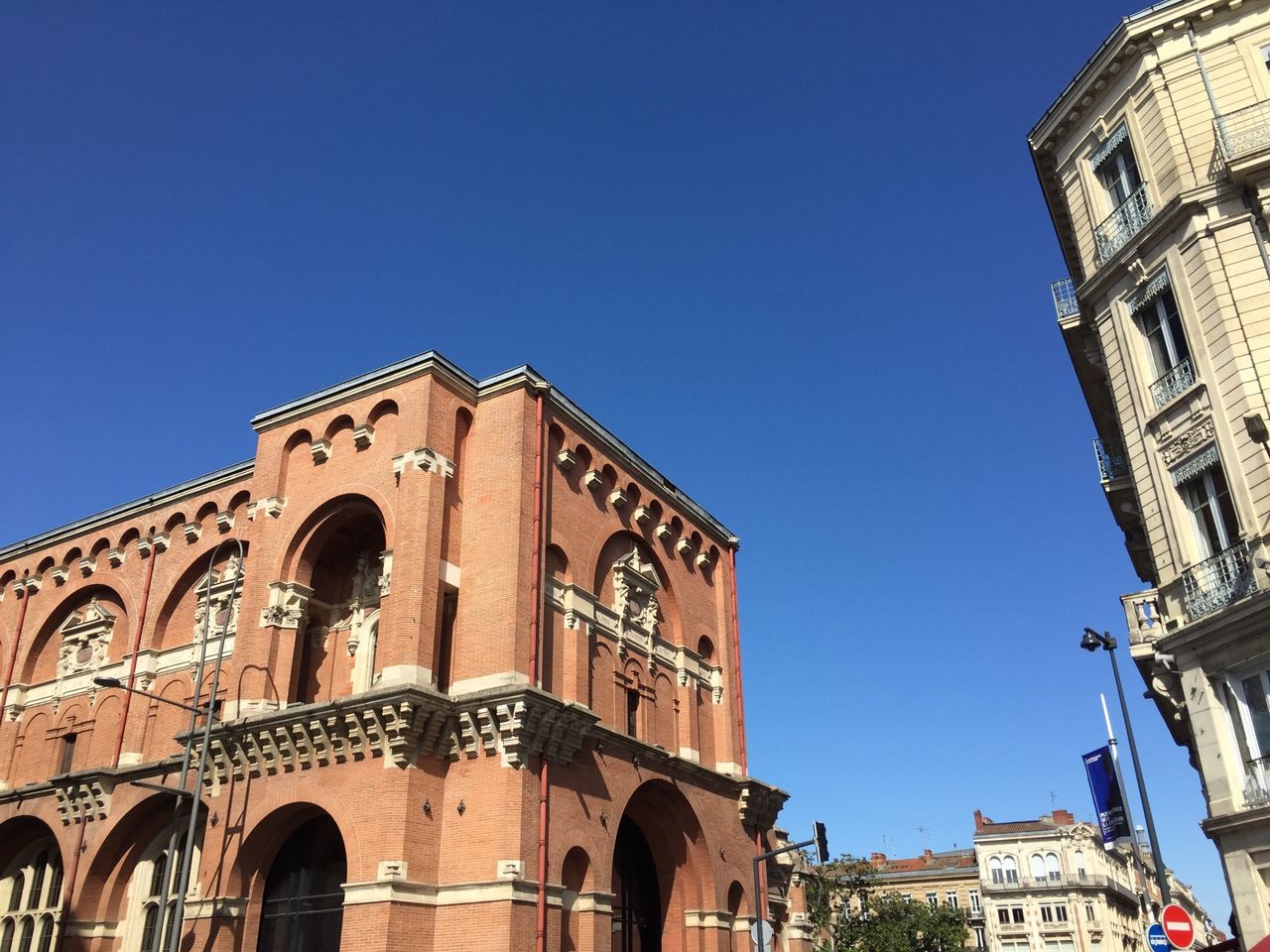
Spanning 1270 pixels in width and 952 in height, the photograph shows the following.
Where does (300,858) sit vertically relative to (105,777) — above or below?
below

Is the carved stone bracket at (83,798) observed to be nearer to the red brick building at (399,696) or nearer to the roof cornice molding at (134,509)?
the red brick building at (399,696)

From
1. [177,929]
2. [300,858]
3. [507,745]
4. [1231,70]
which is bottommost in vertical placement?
[177,929]

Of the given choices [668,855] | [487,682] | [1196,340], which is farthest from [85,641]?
[1196,340]

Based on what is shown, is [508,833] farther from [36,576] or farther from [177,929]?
[36,576]

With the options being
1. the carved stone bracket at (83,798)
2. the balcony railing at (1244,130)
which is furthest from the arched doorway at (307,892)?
the balcony railing at (1244,130)

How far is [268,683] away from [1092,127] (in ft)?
76.4

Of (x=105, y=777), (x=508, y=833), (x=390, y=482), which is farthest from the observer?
(x=105, y=777)

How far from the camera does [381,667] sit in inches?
896

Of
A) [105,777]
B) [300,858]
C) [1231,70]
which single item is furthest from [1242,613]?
[105,777]

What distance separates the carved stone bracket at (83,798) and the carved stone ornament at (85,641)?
4.35 m

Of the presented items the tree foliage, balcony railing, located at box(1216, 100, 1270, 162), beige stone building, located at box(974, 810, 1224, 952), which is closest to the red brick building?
balcony railing, located at box(1216, 100, 1270, 162)

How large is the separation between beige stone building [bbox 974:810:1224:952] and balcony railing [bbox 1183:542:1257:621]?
233 ft

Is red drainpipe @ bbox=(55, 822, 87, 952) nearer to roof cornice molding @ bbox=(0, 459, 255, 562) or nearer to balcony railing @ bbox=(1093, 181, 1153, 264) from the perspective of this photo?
roof cornice molding @ bbox=(0, 459, 255, 562)

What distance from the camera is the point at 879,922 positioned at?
51.3 m
